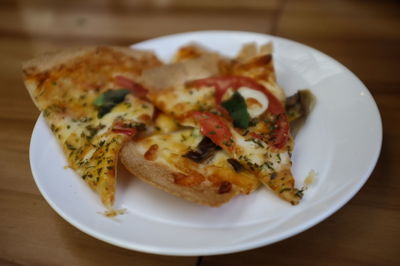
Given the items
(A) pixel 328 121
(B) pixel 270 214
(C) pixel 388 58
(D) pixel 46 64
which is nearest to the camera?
(B) pixel 270 214

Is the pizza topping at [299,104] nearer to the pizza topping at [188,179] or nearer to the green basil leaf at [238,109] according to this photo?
the green basil leaf at [238,109]

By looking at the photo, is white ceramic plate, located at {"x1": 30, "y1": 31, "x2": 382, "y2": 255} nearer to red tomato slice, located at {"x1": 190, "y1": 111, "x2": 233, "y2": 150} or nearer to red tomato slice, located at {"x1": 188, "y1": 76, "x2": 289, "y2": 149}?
red tomato slice, located at {"x1": 188, "y1": 76, "x2": 289, "y2": 149}

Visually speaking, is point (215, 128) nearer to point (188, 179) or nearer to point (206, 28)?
point (188, 179)

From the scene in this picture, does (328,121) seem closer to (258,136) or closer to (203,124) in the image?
(258,136)

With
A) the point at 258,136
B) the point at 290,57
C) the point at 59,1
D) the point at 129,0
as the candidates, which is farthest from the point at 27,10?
the point at 258,136

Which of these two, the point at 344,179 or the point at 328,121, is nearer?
the point at 344,179

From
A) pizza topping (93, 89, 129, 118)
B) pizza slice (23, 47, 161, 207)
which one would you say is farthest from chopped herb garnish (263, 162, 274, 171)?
pizza topping (93, 89, 129, 118)

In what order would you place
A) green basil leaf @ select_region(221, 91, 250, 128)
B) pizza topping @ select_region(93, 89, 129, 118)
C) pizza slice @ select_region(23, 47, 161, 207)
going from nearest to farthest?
pizza slice @ select_region(23, 47, 161, 207) < green basil leaf @ select_region(221, 91, 250, 128) < pizza topping @ select_region(93, 89, 129, 118)
